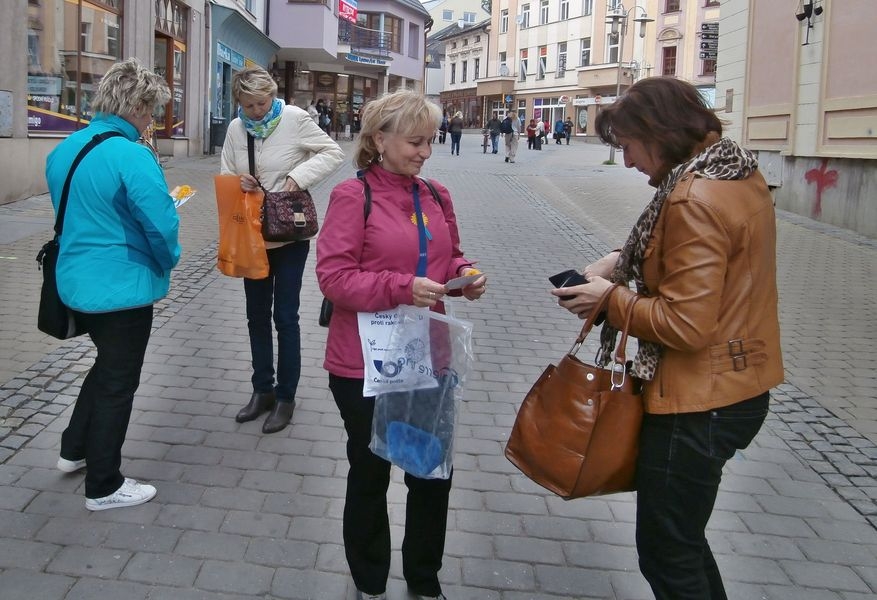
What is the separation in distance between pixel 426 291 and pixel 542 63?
65107 millimetres

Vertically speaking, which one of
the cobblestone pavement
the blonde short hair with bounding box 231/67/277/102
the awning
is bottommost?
the cobblestone pavement

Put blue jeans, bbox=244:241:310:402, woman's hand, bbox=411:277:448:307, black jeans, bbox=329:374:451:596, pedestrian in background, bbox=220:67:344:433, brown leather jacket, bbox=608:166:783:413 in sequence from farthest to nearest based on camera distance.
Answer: blue jeans, bbox=244:241:310:402
pedestrian in background, bbox=220:67:344:433
black jeans, bbox=329:374:451:596
woman's hand, bbox=411:277:448:307
brown leather jacket, bbox=608:166:783:413

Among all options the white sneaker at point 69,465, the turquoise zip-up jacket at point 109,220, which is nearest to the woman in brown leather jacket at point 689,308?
the turquoise zip-up jacket at point 109,220

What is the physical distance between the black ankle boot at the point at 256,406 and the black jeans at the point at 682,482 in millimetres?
2847

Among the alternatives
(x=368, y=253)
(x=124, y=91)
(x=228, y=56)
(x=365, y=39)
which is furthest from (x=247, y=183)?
(x=365, y=39)

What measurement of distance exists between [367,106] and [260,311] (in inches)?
82.0

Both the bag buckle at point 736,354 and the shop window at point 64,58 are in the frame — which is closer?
the bag buckle at point 736,354

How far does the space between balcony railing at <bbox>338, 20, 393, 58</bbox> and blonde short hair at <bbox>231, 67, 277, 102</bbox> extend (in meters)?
41.8

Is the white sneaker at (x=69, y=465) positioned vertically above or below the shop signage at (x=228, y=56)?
below

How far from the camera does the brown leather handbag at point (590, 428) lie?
95.0 inches

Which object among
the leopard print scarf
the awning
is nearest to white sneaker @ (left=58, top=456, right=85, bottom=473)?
the leopard print scarf

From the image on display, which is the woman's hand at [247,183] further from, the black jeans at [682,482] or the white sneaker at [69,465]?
the black jeans at [682,482]

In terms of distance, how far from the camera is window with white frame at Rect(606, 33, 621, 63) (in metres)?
56.5

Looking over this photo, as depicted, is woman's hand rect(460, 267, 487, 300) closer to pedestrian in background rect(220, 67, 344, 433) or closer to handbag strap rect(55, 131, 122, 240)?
handbag strap rect(55, 131, 122, 240)
